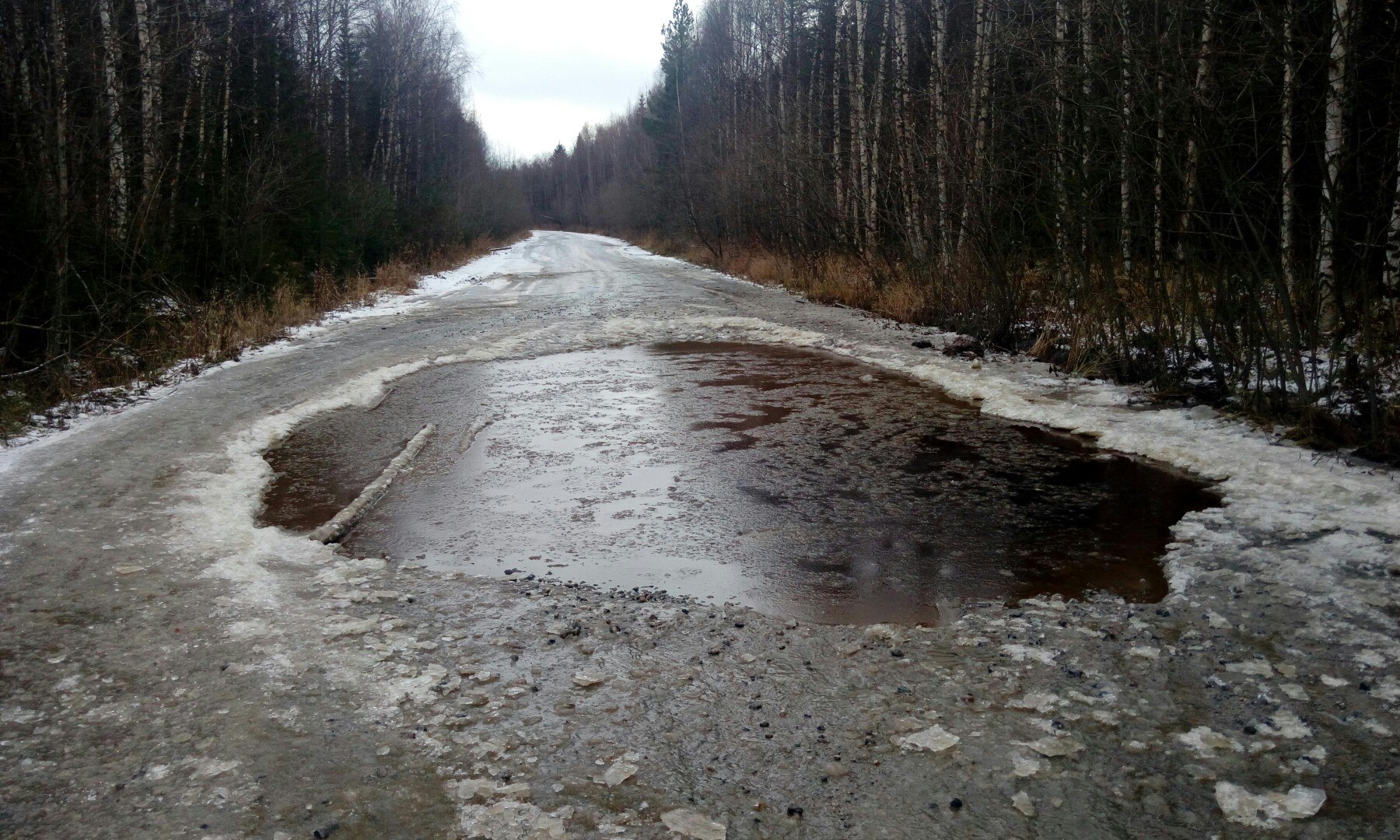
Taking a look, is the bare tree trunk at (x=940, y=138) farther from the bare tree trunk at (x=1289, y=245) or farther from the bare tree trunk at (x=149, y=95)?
the bare tree trunk at (x=149, y=95)

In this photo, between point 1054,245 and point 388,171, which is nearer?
point 1054,245

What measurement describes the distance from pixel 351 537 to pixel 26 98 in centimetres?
873

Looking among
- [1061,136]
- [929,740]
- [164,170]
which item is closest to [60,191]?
[164,170]

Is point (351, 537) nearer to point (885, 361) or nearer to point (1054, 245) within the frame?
point (885, 361)

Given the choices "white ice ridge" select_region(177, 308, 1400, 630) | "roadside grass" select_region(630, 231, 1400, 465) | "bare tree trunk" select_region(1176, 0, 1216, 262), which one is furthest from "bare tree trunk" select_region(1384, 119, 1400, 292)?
"white ice ridge" select_region(177, 308, 1400, 630)

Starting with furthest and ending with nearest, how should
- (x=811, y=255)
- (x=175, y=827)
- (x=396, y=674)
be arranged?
1. (x=811, y=255)
2. (x=396, y=674)
3. (x=175, y=827)

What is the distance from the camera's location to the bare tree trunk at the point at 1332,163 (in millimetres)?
6949

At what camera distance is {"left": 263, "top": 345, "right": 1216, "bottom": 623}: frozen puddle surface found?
16.0ft

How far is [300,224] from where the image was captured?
18656mm

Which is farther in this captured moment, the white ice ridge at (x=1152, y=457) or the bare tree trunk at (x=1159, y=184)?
the bare tree trunk at (x=1159, y=184)

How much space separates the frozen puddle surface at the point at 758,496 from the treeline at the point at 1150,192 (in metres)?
1.97

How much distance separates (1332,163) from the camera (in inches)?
281

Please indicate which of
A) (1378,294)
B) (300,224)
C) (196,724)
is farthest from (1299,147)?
(300,224)

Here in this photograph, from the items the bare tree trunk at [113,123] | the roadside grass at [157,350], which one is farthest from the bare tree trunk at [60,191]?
the bare tree trunk at [113,123]
